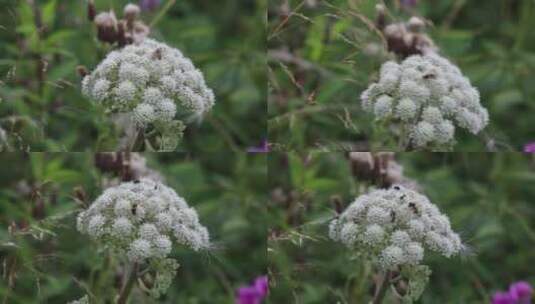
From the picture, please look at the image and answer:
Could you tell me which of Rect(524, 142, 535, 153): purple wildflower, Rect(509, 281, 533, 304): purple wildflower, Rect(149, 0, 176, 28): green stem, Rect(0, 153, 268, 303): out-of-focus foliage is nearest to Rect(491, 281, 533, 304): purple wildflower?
Rect(509, 281, 533, 304): purple wildflower

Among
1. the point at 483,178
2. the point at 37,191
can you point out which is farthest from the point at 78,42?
the point at 483,178

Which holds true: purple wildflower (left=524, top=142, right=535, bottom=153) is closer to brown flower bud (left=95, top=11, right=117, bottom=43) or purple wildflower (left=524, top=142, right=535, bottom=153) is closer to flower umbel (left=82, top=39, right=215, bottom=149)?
flower umbel (left=82, top=39, right=215, bottom=149)

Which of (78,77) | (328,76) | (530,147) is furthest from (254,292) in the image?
(530,147)

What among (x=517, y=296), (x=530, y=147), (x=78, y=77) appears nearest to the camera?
(x=78, y=77)

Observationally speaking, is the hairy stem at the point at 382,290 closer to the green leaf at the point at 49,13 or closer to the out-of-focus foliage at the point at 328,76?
the out-of-focus foliage at the point at 328,76

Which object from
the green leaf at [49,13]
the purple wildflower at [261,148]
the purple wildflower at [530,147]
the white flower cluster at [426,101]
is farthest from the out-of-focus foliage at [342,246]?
the green leaf at [49,13]

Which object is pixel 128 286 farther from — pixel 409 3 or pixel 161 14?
pixel 409 3

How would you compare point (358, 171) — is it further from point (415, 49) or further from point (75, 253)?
point (75, 253)
